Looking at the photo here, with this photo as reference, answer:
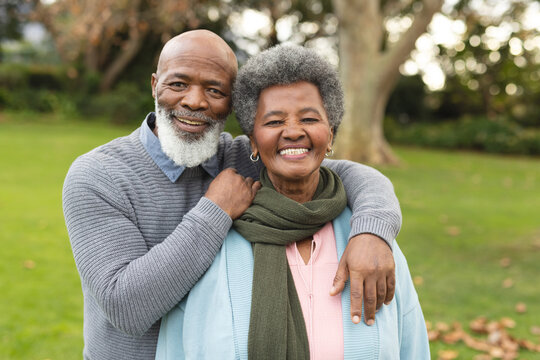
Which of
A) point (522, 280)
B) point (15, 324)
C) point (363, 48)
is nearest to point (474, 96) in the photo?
point (363, 48)

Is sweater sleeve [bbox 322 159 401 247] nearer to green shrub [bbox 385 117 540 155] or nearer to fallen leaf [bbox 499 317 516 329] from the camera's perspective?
fallen leaf [bbox 499 317 516 329]

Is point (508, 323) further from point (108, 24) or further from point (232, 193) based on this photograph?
point (108, 24)

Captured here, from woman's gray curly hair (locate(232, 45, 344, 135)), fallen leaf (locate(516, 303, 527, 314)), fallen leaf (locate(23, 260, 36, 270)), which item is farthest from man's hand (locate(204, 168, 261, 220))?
fallen leaf (locate(23, 260, 36, 270))

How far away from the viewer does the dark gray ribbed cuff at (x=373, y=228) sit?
1965mm

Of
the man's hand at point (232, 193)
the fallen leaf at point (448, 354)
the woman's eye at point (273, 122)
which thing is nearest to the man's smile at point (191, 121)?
the man's hand at point (232, 193)

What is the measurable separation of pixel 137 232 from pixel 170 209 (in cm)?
20

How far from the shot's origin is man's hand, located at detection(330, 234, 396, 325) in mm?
1876

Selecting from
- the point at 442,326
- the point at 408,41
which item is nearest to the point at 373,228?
the point at 442,326

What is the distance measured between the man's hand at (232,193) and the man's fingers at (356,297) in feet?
1.72

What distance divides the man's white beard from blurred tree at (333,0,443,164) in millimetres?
10859

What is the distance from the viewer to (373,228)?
1973mm

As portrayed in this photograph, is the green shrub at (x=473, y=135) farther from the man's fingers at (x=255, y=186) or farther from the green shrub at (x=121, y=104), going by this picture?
the man's fingers at (x=255, y=186)

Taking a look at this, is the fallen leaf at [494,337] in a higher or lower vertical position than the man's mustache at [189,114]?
lower

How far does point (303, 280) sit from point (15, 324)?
136 inches
